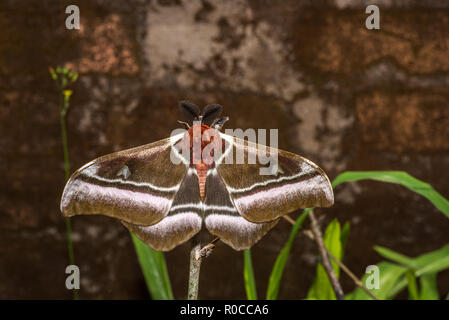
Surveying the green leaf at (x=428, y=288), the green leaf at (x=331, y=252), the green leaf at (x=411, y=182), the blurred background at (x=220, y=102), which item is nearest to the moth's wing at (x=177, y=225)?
the green leaf at (x=411, y=182)

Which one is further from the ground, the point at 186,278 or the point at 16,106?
the point at 16,106

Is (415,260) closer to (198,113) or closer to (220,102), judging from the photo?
(220,102)

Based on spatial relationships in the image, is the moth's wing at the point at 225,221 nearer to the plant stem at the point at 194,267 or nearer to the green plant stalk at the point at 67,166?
the plant stem at the point at 194,267

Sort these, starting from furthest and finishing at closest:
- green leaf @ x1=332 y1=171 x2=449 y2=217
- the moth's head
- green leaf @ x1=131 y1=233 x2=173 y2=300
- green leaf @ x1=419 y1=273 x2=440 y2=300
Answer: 1. green leaf @ x1=419 y1=273 x2=440 y2=300
2. green leaf @ x1=131 y1=233 x2=173 y2=300
3. green leaf @ x1=332 y1=171 x2=449 y2=217
4. the moth's head

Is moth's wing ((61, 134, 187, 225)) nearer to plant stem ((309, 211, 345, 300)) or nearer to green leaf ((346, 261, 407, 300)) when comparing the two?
plant stem ((309, 211, 345, 300))

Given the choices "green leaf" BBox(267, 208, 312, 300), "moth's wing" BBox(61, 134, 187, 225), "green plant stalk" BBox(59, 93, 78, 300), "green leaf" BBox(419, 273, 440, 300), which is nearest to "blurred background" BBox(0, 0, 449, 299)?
"green plant stalk" BBox(59, 93, 78, 300)

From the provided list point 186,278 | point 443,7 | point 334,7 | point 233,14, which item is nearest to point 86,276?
point 186,278

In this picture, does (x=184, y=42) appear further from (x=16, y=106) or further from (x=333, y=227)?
(x=333, y=227)
